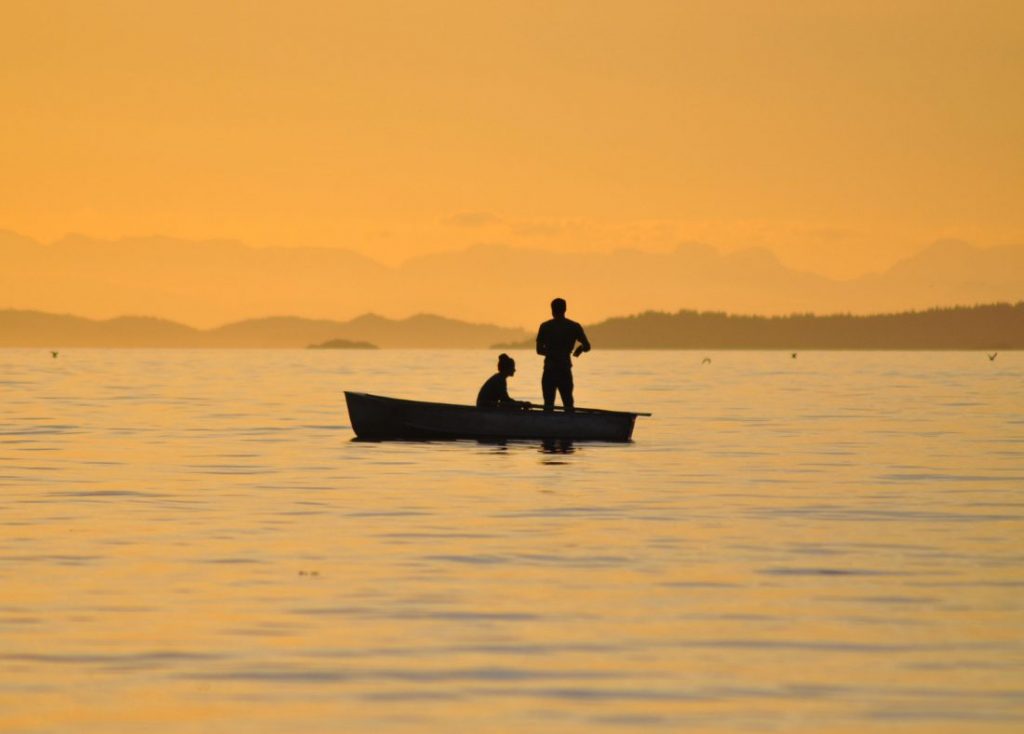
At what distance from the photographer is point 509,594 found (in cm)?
1622

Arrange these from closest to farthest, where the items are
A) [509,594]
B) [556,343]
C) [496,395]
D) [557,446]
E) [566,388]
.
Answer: [509,594]
[556,343]
[496,395]
[566,388]
[557,446]

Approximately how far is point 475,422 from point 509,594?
2091cm

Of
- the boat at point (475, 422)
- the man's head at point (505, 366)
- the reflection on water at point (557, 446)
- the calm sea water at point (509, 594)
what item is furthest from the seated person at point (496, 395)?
the calm sea water at point (509, 594)

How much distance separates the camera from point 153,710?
11.5 m

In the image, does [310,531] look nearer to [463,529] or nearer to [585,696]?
[463,529]

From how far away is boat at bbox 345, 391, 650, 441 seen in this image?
36.7 m

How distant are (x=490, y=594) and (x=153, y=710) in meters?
5.17

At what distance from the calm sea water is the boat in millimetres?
1748

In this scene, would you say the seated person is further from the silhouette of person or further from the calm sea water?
the calm sea water

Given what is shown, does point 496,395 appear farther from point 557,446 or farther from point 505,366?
point 557,446

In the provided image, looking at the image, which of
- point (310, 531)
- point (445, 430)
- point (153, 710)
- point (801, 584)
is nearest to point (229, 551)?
point (310, 531)

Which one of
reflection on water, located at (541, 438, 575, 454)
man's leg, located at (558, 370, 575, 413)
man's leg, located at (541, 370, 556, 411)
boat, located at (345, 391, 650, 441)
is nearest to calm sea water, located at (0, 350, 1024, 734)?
reflection on water, located at (541, 438, 575, 454)

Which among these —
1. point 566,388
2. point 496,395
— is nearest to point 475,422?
point 496,395

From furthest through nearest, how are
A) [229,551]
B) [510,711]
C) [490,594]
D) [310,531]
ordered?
1. [310,531]
2. [229,551]
3. [490,594]
4. [510,711]
